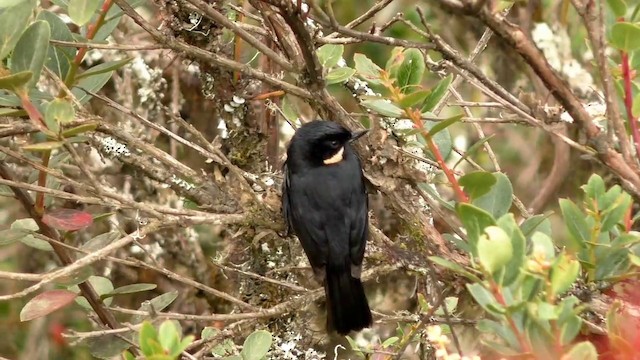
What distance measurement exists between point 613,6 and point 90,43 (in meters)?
1.26

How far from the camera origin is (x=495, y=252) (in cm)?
149

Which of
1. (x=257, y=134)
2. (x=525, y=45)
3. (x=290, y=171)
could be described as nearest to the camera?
(x=525, y=45)

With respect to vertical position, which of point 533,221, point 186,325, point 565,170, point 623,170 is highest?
point 623,170

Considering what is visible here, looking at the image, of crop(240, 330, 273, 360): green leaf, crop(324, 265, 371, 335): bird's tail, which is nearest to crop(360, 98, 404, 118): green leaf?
crop(240, 330, 273, 360): green leaf

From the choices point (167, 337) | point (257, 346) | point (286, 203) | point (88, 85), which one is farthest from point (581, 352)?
point (286, 203)

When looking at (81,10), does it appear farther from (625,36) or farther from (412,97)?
(625,36)

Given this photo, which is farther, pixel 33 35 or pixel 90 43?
pixel 90 43

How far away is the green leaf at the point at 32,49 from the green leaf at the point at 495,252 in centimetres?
112

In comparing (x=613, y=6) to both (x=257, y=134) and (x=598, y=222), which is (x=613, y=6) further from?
(x=257, y=134)

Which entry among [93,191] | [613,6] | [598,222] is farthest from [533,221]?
[93,191]

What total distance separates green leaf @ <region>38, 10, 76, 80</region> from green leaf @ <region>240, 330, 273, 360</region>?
86 centimetres

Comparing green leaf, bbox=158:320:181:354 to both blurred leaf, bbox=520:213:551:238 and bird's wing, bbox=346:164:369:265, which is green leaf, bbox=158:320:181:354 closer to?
blurred leaf, bbox=520:213:551:238

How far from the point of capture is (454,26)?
5.15m

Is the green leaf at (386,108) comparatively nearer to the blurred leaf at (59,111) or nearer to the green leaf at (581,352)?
the blurred leaf at (59,111)
